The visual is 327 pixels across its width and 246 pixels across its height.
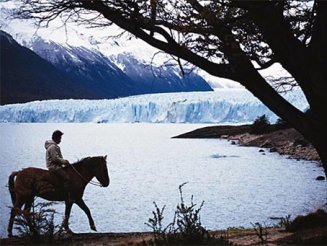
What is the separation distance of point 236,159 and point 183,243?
39641mm

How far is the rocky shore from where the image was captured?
47.4 m

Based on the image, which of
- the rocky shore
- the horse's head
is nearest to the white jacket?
the horse's head

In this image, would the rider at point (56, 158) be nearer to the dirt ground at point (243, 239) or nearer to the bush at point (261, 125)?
the dirt ground at point (243, 239)

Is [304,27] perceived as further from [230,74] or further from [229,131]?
[229,131]

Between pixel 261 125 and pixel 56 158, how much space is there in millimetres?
52640

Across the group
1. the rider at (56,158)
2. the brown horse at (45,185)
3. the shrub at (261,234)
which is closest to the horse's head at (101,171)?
the brown horse at (45,185)

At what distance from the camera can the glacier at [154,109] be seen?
82750 millimetres

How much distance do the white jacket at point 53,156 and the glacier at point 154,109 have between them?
2668 inches

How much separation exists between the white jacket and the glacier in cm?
6776

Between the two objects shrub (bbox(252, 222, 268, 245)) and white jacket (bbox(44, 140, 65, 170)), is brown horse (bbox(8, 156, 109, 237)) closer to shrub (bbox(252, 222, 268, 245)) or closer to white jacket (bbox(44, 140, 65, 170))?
white jacket (bbox(44, 140, 65, 170))

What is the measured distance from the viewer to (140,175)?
3675cm

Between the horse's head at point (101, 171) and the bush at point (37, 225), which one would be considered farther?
the horse's head at point (101, 171)

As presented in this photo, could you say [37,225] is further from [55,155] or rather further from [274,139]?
[274,139]

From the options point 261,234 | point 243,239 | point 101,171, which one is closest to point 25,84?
point 101,171
